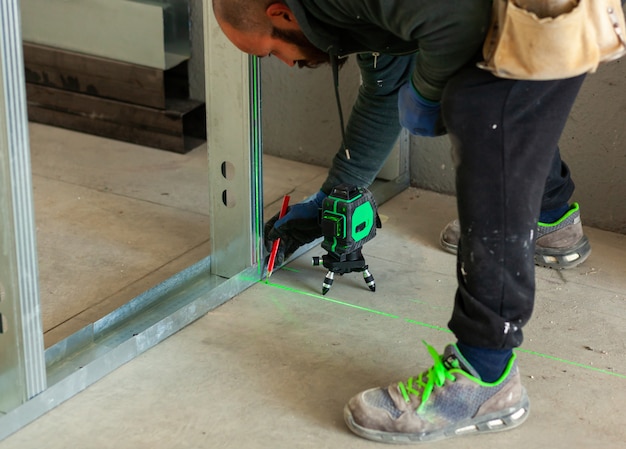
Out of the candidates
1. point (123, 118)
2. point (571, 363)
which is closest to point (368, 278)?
point (571, 363)

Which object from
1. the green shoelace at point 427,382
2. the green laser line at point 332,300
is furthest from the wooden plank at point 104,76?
the green shoelace at point 427,382

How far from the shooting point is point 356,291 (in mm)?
2369

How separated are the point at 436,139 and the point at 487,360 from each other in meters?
1.25

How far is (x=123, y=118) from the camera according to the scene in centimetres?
333

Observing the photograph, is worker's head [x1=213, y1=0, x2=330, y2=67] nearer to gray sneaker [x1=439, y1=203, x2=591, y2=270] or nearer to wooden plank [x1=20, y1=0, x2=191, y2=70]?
gray sneaker [x1=439, y1=203, x2=591, y2=270]

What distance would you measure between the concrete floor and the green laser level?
0.07 meters

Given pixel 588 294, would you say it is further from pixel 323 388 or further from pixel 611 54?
pixel 611 54

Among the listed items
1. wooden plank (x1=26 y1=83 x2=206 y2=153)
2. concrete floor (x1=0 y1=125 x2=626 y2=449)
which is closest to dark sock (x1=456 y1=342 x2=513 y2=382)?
concrete floor (x1=0 y1=125 x2=626 y2=449)

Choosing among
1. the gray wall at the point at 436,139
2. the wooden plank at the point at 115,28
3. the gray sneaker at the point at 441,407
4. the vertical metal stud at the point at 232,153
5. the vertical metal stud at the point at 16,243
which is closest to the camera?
the vertical metal stud at the point at 16,243

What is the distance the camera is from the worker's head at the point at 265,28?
172cm

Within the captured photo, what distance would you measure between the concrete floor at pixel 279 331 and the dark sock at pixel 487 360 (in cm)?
12

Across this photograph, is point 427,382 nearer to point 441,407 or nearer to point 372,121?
point 441,407

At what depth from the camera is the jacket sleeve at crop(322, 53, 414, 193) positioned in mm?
2309

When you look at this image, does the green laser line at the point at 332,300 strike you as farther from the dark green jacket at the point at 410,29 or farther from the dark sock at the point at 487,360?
the dark green jacket at the point at 410,29
